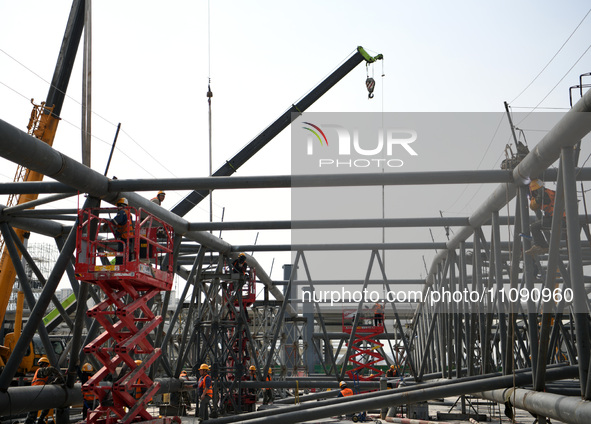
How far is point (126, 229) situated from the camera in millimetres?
16000

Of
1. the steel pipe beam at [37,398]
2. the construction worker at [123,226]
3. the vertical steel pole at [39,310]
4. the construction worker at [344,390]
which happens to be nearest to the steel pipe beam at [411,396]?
the steel pipe beam at [37,398]

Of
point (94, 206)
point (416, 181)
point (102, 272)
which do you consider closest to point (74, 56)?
point (94, 206)

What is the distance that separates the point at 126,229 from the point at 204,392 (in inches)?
377

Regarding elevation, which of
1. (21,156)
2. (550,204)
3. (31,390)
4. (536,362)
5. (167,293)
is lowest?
(31,390)

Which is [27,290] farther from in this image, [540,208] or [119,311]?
[540,208]

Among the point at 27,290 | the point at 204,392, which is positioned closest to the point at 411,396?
the point at 27,290

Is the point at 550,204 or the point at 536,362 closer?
the point at 536,362

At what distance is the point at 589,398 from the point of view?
967 centimetres

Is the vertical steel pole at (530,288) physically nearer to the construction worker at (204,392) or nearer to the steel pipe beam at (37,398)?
the steel pipe beam at (37,398)

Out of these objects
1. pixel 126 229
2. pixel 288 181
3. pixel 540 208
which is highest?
pixel 288 181

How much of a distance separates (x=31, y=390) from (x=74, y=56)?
12446 mm

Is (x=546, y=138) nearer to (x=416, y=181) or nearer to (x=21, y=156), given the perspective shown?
(x=416, y=181)

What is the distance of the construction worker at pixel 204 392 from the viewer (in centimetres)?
2304

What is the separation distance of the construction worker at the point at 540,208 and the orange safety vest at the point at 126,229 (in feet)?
30.6
